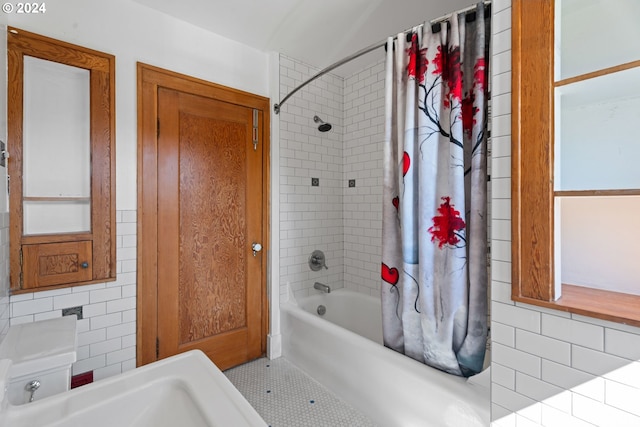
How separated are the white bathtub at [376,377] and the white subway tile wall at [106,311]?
113cm

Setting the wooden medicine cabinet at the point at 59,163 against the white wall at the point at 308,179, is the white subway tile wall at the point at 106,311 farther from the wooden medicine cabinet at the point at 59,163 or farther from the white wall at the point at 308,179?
the white wall at the point at 308,179

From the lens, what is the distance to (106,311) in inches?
70.8

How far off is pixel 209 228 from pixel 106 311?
80 cm

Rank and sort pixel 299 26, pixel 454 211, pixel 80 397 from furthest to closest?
pixel 299 26
pixel 454 211
pixel 80 397

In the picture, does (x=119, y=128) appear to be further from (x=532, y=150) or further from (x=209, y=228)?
(x=532, y=150)

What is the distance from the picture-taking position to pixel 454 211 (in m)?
1.41

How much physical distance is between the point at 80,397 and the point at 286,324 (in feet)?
5.62

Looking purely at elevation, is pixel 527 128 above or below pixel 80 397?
above

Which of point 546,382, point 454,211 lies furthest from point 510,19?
point 546,382

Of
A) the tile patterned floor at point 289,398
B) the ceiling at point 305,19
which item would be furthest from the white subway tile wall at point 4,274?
the ceiling at point 305,19

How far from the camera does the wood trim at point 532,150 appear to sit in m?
1.04

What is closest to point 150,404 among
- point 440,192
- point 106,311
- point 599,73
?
point 106,311

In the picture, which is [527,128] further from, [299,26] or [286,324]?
[286,324]

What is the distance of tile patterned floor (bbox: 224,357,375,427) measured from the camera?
176 cm
